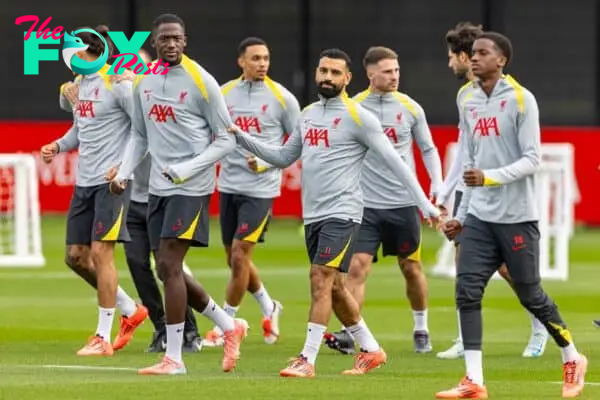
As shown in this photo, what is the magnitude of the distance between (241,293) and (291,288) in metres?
5.19

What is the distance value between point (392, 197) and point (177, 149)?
8.77 ft

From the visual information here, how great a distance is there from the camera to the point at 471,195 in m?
12.4

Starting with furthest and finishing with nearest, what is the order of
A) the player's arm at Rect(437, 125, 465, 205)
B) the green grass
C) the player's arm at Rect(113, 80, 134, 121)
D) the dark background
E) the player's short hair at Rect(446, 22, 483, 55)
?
the dark background < the player's arm at Rect(113, 80, 134, 121) < the player's short hair at Rect(446, 22, 483, 55) < the player's arm at Rect(437, 125, 465, 205) < the green grass

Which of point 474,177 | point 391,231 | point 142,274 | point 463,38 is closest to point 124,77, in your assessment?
point 142,274

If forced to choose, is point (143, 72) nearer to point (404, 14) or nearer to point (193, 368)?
point (193, 368)

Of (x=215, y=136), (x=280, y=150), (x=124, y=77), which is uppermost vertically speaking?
(x=124, y=77)

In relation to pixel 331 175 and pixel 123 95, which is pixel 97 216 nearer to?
pixel 123 95

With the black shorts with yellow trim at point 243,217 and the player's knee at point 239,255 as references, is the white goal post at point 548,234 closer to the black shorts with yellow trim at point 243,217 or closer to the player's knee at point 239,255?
the black shorts with yellow trim at point 243,217

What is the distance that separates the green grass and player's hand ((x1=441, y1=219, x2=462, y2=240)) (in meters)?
0.99

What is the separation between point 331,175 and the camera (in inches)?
526

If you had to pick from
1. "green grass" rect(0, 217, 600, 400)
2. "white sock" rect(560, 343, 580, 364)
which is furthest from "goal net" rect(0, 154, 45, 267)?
"white sock" rect(560, 343, 580, 364)

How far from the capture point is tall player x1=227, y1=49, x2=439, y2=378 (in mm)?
13289

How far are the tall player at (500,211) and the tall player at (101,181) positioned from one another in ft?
11.7

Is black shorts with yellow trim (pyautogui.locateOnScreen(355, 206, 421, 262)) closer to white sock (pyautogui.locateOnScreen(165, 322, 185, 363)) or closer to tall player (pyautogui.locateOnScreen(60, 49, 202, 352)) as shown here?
tall player (pyautogui.locateOnScreen(60, 49, 202, 352))
